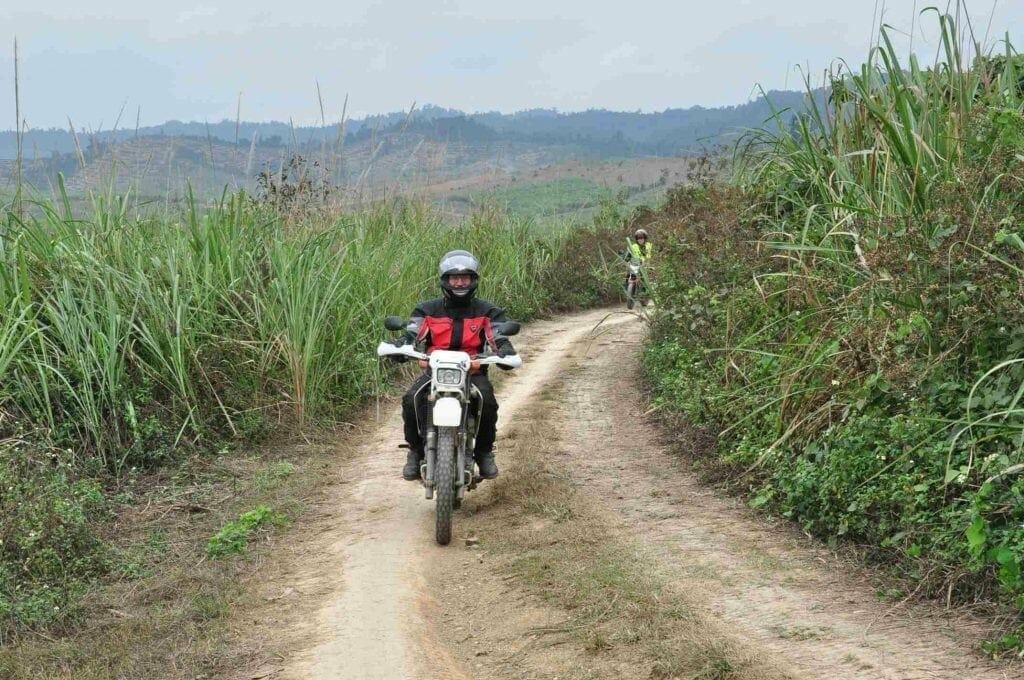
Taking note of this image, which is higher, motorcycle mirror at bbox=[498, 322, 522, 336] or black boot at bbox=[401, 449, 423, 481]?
motorcycle mirror at bbox=[498, 322, 522, 336]

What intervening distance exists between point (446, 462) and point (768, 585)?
1988 millimetres

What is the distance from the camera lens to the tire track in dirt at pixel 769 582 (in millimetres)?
4215

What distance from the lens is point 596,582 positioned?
5262mm

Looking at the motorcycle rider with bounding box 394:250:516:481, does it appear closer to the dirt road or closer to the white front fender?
the dirt road

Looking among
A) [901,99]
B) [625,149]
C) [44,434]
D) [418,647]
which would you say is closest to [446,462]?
[418,647]

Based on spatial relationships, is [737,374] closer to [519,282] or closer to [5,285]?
[5,285]

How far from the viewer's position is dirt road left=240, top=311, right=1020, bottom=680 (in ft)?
14.3

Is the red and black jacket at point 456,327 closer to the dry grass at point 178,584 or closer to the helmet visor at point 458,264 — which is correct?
the helmet visor at point 458,264

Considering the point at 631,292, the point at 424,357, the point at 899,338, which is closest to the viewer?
the point at 899,338

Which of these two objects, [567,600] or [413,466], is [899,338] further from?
[413,466]

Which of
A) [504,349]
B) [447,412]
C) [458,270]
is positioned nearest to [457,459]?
[447,412]

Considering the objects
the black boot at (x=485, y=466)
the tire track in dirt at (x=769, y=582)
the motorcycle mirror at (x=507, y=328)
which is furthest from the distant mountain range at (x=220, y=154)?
the black boot at (x=485, y=466)

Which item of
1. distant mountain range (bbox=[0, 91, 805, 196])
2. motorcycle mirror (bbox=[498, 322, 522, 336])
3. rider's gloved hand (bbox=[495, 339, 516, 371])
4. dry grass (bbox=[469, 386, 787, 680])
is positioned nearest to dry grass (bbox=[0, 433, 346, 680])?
dry grass (bbox=[469, 386, 787, 680])

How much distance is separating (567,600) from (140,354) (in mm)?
4434
